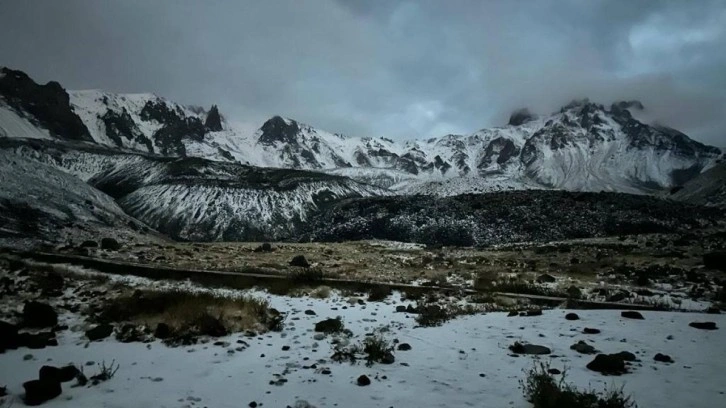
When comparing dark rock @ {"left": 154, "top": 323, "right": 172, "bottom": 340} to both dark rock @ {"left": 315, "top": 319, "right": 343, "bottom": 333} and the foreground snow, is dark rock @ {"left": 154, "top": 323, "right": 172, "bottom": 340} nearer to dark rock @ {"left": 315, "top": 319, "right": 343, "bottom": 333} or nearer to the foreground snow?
the foreground snow

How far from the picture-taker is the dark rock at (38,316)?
462 inches

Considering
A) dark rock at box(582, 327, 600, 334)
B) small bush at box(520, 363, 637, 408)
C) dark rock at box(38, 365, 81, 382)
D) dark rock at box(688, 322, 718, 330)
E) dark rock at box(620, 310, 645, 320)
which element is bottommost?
dark rock at box(38, 365, 81, 382)

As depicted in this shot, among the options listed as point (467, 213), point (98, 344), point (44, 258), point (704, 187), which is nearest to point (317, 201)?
point (467, 213)

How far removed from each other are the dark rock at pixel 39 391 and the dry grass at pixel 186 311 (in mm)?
4085

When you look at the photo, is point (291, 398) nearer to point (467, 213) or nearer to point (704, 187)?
point (467, 213)

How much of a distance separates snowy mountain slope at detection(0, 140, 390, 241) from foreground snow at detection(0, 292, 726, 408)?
4918 inches

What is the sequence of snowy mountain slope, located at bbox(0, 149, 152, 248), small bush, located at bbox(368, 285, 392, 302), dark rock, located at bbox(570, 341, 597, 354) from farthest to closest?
snowy mountain slope, located at bbox(0, 149, 152, 248) → small bush, located at bbox(368, 285, 392, 302) → dark rock, located at bbox(570, 341, 597, 354)

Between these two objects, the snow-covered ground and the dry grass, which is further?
the dry grass

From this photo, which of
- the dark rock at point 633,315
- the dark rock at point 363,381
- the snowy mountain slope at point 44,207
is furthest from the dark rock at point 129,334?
the snowy mountain slope at point 44,207

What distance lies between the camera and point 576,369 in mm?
7879

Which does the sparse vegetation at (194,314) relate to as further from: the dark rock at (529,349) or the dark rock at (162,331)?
the dark rock at (529,349)

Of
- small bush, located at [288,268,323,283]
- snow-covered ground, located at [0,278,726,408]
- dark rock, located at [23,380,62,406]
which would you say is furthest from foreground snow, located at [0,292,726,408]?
small bush, located at [288,268,323,283]

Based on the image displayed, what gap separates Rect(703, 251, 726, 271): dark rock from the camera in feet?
80.6

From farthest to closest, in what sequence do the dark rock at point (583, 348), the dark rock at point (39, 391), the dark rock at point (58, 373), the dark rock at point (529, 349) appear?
the dark rock at point (529, 349)
the dark rock at point (583, 348)
the dark rock at point (58, 373)
the dark rock at point (39, 391)
